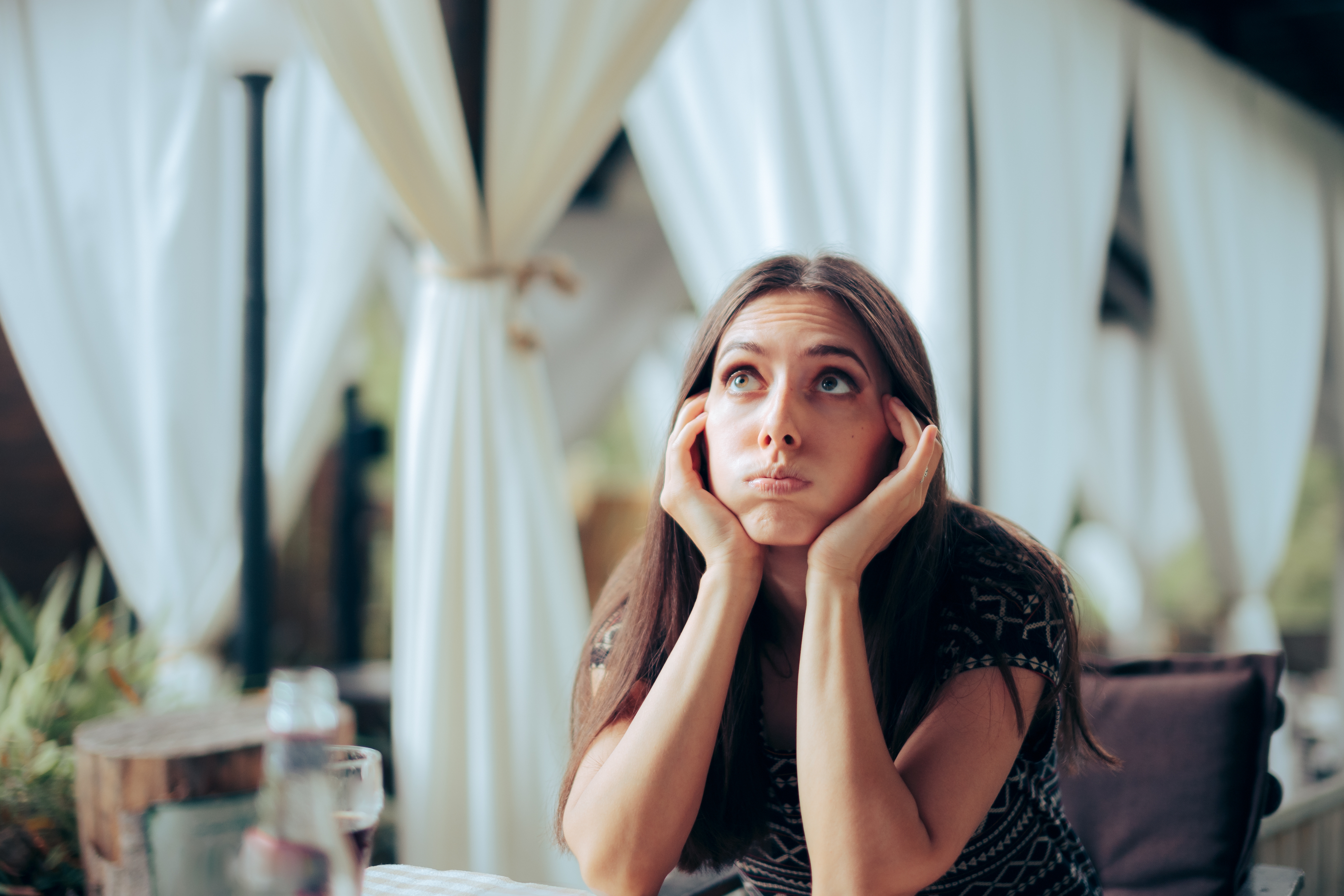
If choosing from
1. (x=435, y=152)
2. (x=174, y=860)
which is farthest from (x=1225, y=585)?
(x=174, y=860)

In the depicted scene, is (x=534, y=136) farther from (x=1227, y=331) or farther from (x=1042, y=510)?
(x=1227, y=331)

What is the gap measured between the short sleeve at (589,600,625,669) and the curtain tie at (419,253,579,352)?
1.14 meters

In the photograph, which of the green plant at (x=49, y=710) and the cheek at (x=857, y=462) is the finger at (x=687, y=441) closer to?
the cheek at (x=857, y=462)

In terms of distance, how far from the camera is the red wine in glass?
877 millimetres

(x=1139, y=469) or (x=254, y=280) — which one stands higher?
(x=254, y=280)

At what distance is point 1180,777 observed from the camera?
5.22ft

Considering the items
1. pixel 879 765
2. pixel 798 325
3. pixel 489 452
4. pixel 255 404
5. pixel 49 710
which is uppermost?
pixel 255 404

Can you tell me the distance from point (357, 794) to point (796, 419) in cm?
60

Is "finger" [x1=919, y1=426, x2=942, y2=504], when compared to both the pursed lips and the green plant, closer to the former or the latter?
the pursed lips

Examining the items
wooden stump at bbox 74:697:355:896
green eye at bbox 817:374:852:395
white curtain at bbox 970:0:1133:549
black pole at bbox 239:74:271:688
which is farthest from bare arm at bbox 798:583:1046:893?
black pole at bbox 239:74:271:688

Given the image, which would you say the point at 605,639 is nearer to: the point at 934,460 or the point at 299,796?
the point at 934,460

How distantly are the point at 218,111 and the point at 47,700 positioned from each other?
6.29ft

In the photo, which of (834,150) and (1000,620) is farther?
(834,150)

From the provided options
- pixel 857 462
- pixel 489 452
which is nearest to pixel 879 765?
pixel 857 462
